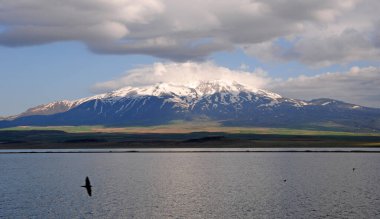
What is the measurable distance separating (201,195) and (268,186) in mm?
15377

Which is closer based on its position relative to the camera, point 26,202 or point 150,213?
point 150,213

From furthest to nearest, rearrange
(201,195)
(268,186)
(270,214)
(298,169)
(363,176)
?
(298,169), (363,176), (268,186), (201,195), (270,214)

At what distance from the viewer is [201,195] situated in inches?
3120

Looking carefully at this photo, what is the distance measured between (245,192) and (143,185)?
2001 centimetres

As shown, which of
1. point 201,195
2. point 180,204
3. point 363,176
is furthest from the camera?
point 363,176

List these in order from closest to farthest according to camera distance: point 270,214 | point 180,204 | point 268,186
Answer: point 270,214
point 180,204
point 268,186

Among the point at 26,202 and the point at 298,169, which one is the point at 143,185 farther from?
the point at 298,169

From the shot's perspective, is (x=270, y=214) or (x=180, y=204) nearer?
(x=270, y=214)

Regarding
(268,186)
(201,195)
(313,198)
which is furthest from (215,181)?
(313,198)

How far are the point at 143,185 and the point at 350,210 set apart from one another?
39903 mm

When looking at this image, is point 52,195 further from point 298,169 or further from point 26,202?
point 298,169

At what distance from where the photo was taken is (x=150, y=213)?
64.1 m

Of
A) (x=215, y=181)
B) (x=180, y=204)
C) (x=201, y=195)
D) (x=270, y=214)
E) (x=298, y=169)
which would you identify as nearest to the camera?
(x=270, y=214)

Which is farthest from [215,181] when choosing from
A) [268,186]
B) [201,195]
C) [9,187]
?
[9,187]
